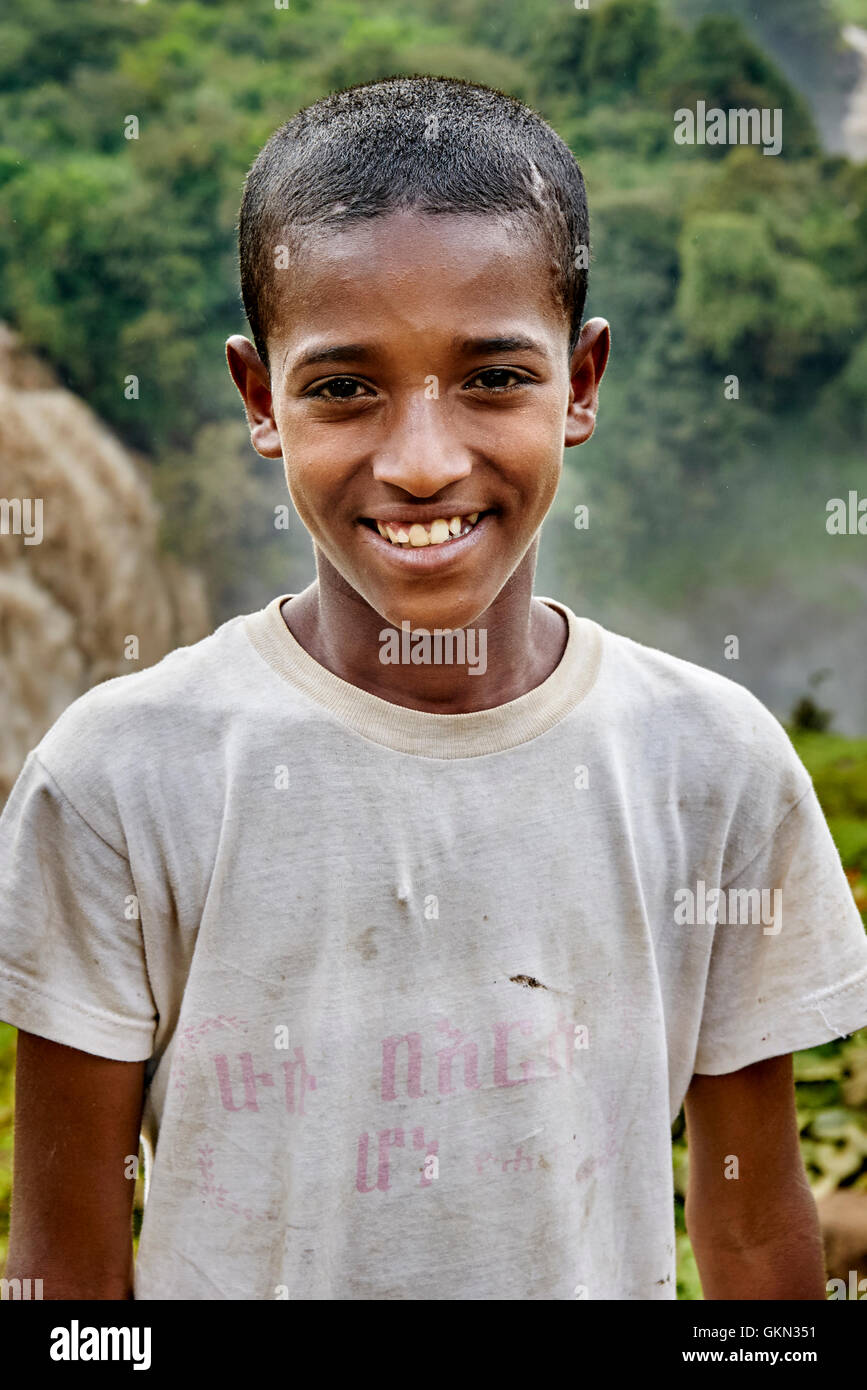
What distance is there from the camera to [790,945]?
1.60m

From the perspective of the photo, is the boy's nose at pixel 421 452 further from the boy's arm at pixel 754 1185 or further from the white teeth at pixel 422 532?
the boy's arm at pixel 754 1185

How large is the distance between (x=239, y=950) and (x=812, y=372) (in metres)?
4.66

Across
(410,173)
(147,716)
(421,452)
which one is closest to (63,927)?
(147,716)

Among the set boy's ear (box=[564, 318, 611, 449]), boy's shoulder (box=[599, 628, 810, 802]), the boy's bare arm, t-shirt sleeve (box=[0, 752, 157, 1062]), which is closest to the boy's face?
boy's ear (box=[564, 318, 611, 449])

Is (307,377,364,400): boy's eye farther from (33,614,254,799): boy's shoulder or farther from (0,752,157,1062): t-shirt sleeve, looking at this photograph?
(0,752,157,1062): t-shirt sleeve

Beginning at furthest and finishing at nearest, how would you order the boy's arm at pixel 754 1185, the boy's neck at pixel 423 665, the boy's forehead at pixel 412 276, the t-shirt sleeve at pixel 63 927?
the boy's arm at pixel 754 1185 < the boy's neck at pixel 423 665 < the t-shirt sleeve at pixel 63 927 < the boy's forehead at pixel 412 276

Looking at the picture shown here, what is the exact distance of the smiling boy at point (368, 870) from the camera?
4.54 feet

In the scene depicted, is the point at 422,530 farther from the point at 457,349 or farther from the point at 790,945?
the point at 790,945

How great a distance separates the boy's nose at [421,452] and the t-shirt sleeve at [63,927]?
0.49 meters

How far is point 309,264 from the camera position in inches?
54.2

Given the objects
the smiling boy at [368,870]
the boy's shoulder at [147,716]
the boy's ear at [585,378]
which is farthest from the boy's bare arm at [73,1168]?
the boy's ear at [585,378]

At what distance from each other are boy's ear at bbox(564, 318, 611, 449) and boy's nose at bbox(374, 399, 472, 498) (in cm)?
26

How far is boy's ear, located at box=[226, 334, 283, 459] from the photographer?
1.55 metres
